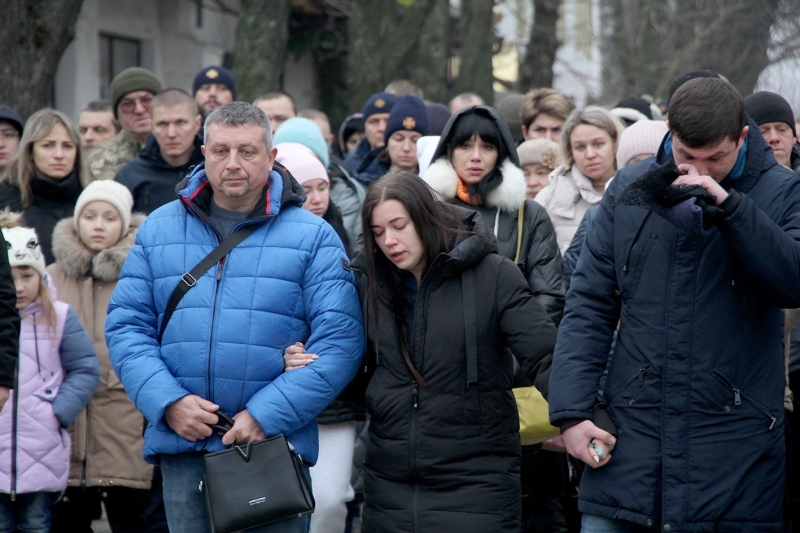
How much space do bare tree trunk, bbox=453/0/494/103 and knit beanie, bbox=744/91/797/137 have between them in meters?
8.80

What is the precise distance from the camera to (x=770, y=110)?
20.2 ft

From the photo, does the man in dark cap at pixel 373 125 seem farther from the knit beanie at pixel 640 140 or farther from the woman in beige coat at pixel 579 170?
the knit beanie at pixel 640 140

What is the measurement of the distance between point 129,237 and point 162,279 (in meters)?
1.88

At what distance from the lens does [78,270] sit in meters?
6.07

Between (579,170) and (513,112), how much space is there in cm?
263

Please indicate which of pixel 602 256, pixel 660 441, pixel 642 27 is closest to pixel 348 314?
pixel 602 256

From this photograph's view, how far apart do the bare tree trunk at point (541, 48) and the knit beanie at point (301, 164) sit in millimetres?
11815

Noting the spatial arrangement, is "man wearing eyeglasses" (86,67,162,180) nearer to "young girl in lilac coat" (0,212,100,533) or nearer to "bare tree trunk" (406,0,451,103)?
"young girl in lilac coat" (0,212,100,533)

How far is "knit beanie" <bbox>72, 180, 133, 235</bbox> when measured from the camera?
6172 millimetres

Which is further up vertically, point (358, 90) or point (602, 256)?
point (358, 90)

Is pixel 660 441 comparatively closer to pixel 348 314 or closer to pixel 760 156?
pixel 760 156

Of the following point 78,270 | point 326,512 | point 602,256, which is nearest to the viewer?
point 602,256

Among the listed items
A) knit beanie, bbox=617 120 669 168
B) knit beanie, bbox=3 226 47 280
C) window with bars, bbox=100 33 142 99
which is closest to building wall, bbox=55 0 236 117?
window with bars, bbox=100 33 142 99

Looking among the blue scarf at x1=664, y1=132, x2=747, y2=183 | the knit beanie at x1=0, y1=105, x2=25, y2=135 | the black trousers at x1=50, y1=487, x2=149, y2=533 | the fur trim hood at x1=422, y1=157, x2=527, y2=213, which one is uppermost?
the knit beanie at x1=0, y1=105, x2=25, y2=135
